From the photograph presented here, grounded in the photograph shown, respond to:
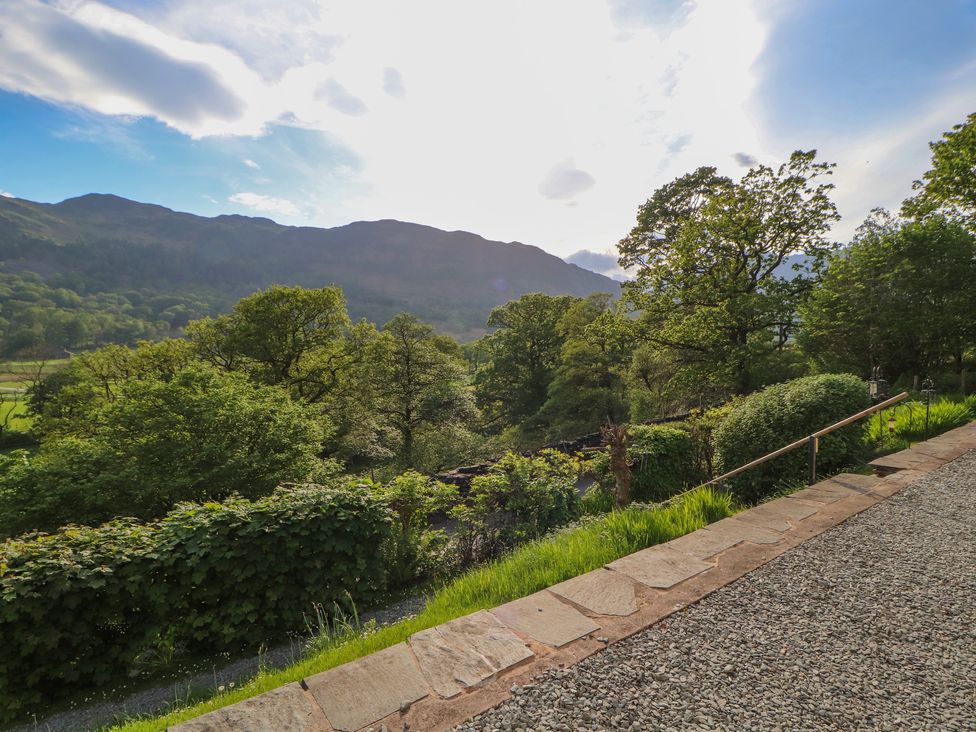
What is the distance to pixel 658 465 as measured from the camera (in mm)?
7707

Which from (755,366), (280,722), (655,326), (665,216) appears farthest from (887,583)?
(665,216)

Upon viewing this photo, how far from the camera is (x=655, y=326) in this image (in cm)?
1505

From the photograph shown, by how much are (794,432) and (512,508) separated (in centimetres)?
434

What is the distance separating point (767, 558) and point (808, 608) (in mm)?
666

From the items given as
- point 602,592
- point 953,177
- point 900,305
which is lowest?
point 602,592

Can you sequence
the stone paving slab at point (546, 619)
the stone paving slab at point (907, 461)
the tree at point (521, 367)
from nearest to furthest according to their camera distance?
the stone paving slab at point (546, 619)
the stone paving slab at point (907, 461)
the tree at point (521, 367)

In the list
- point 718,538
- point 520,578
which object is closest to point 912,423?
point 718,538

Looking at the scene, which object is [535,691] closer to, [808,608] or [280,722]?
[280,722]

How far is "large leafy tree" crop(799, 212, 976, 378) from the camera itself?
41.3 feet

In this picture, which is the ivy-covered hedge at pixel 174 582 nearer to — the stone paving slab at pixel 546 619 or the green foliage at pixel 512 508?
the green foliage at pixel 512 508

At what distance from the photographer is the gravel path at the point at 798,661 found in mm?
1974

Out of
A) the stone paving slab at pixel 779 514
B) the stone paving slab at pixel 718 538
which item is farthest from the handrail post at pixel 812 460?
the stone paving slab at pixel 718 538

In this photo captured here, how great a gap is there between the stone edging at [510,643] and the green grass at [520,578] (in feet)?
0.81

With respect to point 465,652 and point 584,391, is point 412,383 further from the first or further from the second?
point 465,652
